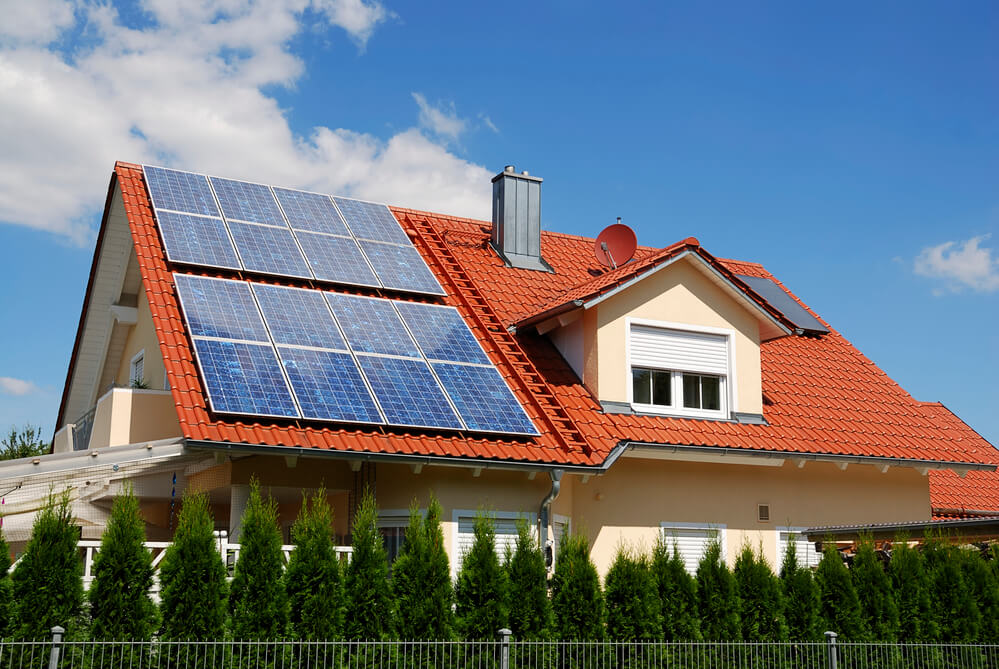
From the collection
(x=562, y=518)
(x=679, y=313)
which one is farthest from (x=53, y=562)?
(x=679, y=313)

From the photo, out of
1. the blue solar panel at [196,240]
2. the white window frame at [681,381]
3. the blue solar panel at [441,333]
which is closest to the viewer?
the blue solar panel at [441,333]

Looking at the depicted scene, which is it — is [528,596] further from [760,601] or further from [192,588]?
[192,588]

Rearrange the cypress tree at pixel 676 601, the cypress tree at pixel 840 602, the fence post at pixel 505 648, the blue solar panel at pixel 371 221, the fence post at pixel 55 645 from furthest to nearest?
the blue solar panel at pixel 371 221 → the cypress tree at pixel 840 602 → the cypress tree at pixel 676 601 → the fence post at pixel 505 648 → the fence post at pixel 55 645

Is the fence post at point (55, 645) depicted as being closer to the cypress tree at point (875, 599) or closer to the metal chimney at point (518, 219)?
the cypress tree at point (875, 599)

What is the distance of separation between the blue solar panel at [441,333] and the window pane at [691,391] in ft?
14.1

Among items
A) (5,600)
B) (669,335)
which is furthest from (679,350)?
(5,600)

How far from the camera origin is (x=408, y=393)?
15969mm

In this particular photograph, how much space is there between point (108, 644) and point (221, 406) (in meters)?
3.88

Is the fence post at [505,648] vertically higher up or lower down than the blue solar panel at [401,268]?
lower down

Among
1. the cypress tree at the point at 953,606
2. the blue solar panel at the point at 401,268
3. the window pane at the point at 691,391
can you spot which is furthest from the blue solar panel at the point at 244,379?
the cypress tree at the point at 953,606

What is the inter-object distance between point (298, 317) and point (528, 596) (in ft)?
20.2

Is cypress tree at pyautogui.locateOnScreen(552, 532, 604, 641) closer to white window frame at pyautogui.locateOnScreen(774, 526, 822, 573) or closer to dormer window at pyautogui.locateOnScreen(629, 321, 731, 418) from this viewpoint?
dormer window at pyautogui.locateOnScreen(629, 321, 731, 418)

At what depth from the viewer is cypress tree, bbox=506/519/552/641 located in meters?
13.5

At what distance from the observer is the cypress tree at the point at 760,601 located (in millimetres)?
15000
